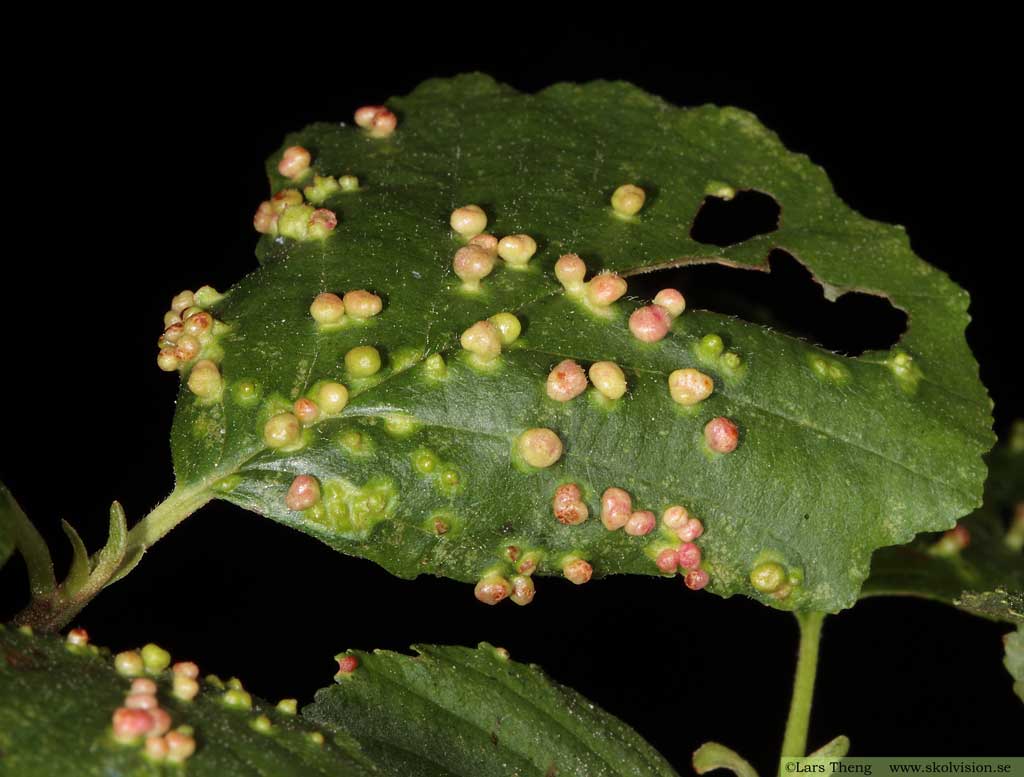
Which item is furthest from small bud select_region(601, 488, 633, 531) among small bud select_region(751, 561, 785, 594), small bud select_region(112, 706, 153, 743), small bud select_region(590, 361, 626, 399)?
small bud select_region(112, 706, 153, 743)

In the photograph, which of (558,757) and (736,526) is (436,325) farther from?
(558,757)

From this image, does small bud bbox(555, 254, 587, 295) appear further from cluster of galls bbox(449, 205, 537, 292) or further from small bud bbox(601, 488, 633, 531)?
small bud bbox(601, 488, 633, 531)

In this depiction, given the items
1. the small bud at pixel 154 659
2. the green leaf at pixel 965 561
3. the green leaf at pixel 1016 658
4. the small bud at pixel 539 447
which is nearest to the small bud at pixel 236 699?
the small bud at pixel 154 659

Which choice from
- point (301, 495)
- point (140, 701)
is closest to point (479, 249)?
point (301, 495)

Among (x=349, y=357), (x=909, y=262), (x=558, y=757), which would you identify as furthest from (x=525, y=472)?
(x=909, y=262)

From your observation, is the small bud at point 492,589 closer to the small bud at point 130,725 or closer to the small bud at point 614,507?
the small bud at point 614,507
